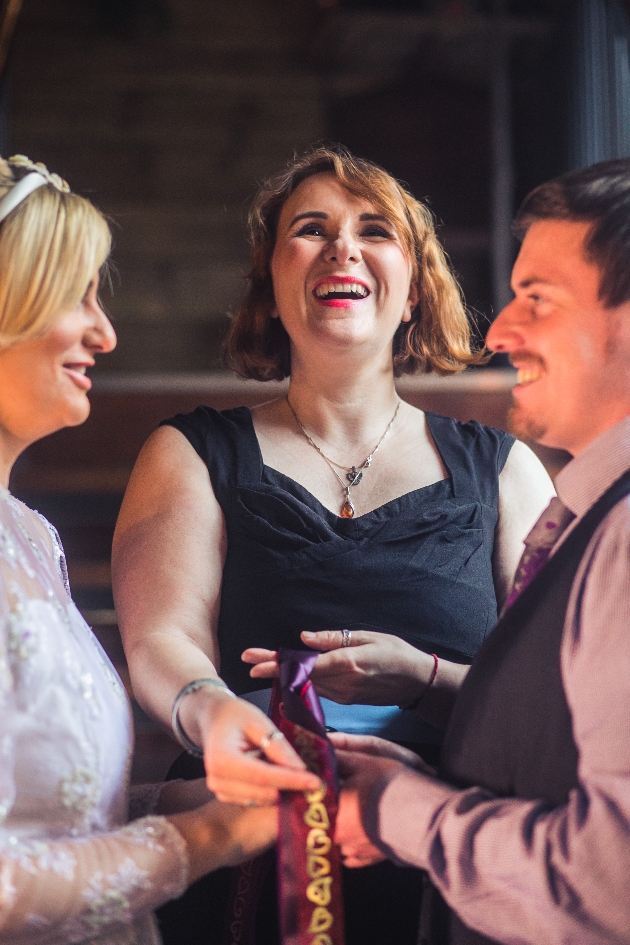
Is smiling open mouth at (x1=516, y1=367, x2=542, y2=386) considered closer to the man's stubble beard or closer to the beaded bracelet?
the man's stubble beard

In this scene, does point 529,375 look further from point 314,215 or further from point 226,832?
point 314,215

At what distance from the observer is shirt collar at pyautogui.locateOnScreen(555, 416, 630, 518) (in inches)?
42.3

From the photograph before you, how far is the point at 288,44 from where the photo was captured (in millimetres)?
5176

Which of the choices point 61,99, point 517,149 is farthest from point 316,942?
point 61,99

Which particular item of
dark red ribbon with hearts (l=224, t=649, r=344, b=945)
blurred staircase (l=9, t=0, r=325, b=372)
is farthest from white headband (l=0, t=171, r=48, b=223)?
blurred staircase (l=9, t=0, r=325, b=372)

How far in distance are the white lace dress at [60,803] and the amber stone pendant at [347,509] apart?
0.66 meters

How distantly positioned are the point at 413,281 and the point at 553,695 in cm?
112

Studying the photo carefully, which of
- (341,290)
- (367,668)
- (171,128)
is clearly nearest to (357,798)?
(367,668)

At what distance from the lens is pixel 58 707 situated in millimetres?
1073

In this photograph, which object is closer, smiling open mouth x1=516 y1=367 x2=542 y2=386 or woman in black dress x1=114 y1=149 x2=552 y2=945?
smiling open mouth x1=516 y1=367 x2=542 y2=386

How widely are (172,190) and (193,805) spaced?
4288 mm

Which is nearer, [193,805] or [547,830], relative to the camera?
[547,830]

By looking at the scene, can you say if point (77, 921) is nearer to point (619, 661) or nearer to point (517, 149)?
point (619, 661)

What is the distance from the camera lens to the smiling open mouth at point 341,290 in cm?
176
